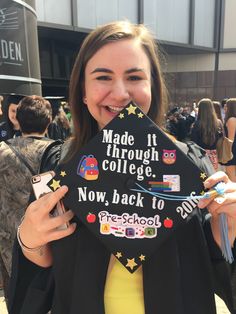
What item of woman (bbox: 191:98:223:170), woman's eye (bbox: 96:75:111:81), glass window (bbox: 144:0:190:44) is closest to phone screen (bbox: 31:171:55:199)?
woman's eye (bbox: 96:75:111:81)

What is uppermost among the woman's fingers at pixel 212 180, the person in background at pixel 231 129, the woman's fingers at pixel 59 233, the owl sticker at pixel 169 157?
the owl sticker at pixel 169 157

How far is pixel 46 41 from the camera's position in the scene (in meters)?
14.7

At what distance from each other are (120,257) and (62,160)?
1.44 feet

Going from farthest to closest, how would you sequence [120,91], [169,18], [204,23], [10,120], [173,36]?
[204,23]
[173,36]
[169,18]
[10,120]
[120,91]

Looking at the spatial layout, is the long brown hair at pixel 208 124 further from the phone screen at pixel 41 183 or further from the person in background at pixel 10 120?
the phone screen at pixel 41 183

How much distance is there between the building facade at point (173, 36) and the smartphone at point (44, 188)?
10820 millimetres

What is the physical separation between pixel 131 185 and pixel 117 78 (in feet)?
1.18

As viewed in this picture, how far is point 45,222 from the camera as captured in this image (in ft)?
3.55

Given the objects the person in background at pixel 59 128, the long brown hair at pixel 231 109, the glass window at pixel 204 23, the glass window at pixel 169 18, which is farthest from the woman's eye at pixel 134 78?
the glass window at pixel 204 23

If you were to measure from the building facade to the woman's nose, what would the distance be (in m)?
10.7

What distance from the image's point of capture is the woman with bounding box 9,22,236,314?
1101 millimetres

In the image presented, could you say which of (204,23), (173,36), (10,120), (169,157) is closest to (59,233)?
(169,157)

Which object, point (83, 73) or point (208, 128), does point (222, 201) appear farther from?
point (208, 128)

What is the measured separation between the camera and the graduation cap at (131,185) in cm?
105
